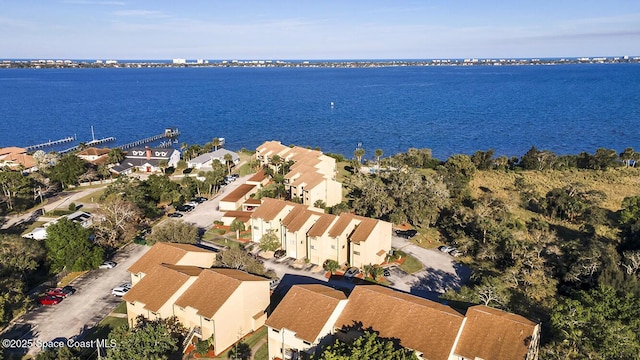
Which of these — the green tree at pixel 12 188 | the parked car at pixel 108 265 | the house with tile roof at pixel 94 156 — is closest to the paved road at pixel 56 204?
the green tree at pixel 12 188

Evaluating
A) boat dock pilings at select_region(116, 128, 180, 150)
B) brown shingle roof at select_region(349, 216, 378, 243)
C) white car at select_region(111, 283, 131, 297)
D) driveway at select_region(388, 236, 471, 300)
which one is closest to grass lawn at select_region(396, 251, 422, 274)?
driveway at select_region(388, 236, 471, 300)

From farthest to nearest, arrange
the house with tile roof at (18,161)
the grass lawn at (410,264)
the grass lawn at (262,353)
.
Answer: the house with tile roof at (18,161)
the grass lawn at (410,264)
the grass lawn at (262,353)

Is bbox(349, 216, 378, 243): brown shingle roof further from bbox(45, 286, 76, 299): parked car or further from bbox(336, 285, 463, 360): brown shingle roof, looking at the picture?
bbox(45, 286, 76, 299): parked car

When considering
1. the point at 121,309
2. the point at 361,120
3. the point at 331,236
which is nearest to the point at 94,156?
the point at 121,309

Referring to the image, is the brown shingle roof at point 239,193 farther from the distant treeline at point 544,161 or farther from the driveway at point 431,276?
the distant treeline at point 544,161

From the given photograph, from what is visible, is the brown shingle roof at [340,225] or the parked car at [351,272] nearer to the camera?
the parked car at [351,272]

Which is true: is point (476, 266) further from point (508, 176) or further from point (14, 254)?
point (14, 254)
